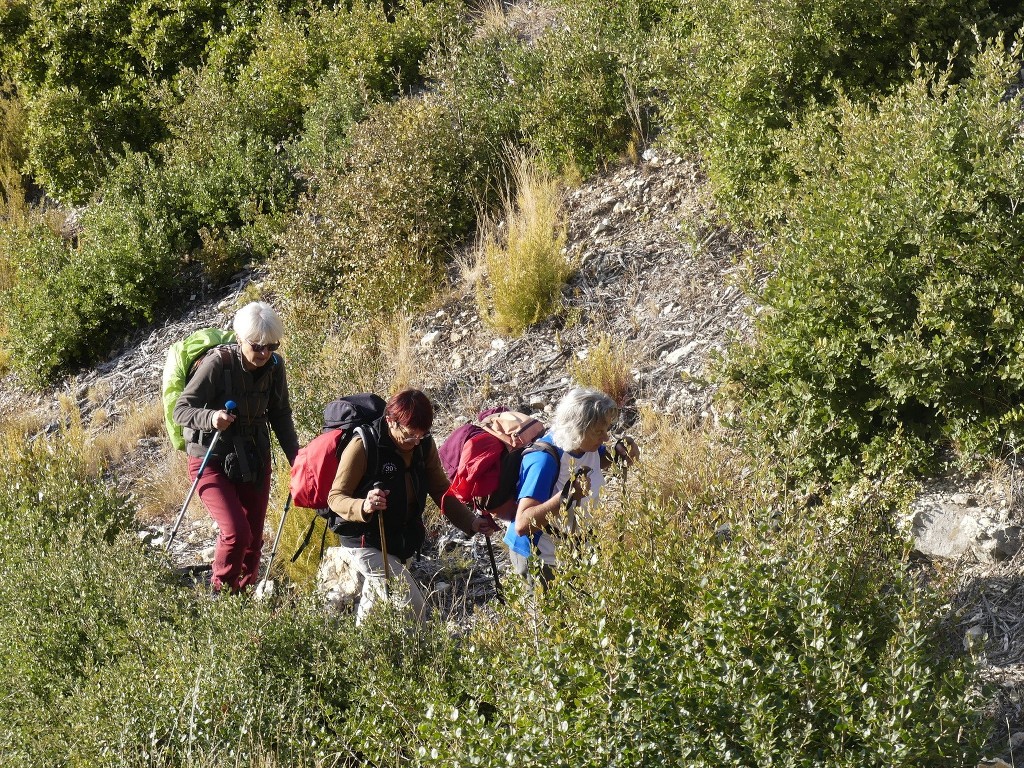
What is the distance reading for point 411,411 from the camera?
4.48 m

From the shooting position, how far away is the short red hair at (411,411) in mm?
4484

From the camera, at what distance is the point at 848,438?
5086 millimetres

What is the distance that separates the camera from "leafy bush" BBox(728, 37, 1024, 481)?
15.5 ft

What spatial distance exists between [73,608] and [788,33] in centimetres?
565

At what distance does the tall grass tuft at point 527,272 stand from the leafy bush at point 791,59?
134 cm

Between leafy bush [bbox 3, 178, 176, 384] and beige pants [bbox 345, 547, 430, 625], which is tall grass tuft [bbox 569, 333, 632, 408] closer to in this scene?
beige pants [bbox 345, 547, 430, 625]

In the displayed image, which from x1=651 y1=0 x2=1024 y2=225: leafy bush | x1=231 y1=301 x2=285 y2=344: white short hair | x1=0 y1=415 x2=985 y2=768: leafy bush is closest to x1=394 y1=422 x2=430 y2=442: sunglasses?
x1=0 y1=415 x2=985 y2=768: leafy bush

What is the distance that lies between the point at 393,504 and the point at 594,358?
2.33 meters

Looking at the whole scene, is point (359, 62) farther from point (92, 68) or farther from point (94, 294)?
point (92, 68)

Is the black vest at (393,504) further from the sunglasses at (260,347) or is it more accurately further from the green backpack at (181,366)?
the green backpack at (181,366)

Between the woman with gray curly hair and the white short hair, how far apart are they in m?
1.57

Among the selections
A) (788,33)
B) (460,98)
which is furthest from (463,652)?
(460,98)

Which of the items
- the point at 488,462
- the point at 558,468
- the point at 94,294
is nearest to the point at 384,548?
the point at 488,462

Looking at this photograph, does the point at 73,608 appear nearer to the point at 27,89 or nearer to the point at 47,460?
the point at 47,460
